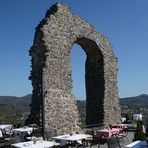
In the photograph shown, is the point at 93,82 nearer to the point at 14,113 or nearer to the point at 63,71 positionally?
the point at 63,71

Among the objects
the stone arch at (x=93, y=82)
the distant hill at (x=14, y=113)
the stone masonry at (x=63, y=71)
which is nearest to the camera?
the stone masonry at (x=63, y=71)

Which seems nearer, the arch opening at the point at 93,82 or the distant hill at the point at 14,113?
the arch opening at the point at 93,82

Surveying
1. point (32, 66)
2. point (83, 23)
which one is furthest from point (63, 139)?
point (83, 23)

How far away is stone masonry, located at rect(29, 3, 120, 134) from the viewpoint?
16.3 m

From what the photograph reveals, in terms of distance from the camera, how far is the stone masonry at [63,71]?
16.3 metres

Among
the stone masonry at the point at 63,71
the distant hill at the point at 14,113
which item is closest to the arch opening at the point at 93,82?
the stone masonry at the point at 63,71

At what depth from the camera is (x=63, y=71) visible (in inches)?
682

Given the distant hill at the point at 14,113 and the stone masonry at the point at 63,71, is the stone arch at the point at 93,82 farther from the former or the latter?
the distant hill at the point at 14,113

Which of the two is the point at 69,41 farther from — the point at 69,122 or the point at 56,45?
the point at 69,122

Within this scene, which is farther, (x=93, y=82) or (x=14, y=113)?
(x=14, y=113)

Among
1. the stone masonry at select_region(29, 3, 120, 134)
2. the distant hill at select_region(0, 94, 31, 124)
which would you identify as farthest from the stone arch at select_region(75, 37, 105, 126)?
the distant hill at select_region(0, 94, 31, 124)

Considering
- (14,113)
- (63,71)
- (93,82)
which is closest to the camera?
(63,71)

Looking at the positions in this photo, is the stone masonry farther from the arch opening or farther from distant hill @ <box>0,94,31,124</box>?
distant hill @ <box>0,94,31,124</box>

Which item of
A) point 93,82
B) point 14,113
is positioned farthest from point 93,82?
point 14,113
